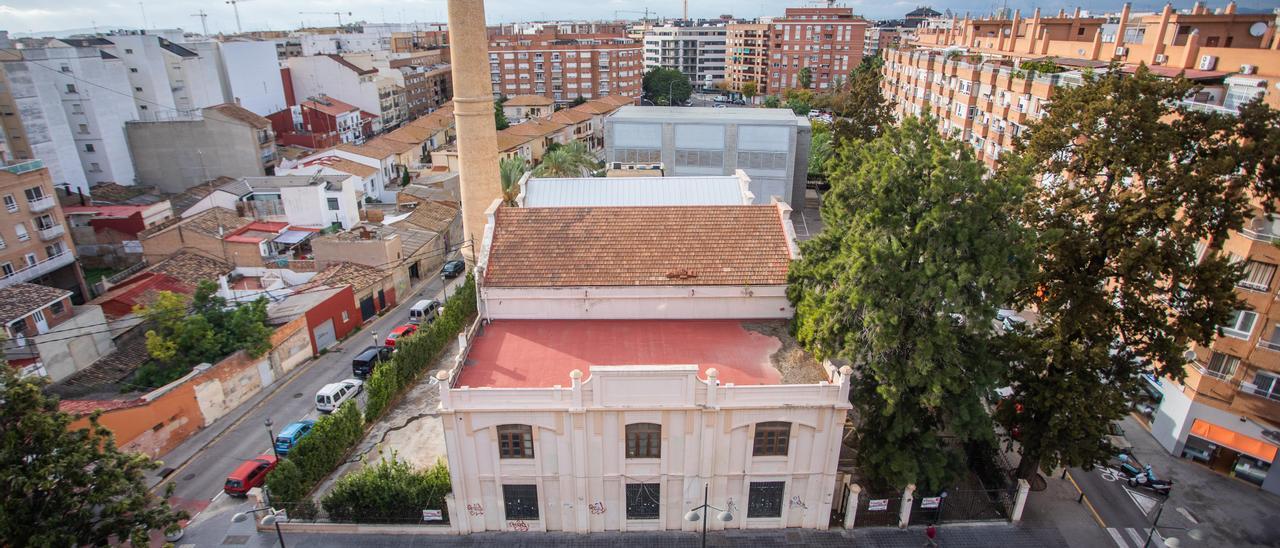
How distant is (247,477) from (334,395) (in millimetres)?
6265

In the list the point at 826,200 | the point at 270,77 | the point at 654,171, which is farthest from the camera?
the point at 270,77

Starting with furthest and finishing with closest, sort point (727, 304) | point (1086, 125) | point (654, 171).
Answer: point (654, 171), point (727, 304), point (1086, 125)

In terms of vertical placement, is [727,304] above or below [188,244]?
above

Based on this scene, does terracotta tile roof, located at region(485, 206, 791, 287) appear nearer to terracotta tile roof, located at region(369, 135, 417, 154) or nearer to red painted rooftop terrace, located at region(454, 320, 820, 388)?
red painted rooftop terrace, located at region(454, 320, 820, 388)

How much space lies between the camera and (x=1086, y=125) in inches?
782

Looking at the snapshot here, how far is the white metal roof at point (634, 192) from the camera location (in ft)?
110

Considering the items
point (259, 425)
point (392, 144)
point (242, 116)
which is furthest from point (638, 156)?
point (242, 116)

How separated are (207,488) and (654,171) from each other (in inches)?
1248

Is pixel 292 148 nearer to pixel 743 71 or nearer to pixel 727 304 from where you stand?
pixel 727 304

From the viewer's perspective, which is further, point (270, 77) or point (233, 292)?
point (270, 77)

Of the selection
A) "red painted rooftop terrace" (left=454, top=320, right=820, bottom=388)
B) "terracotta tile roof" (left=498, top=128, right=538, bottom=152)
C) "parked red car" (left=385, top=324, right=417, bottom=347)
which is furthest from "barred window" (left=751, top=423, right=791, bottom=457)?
"terracotta tile roof" (left=498, top=128, right=538, bottom=152)

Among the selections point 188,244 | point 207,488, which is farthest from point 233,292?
point 207,488

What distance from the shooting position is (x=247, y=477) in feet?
83.9

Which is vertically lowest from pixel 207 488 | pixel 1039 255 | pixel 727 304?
pixel 207 488
